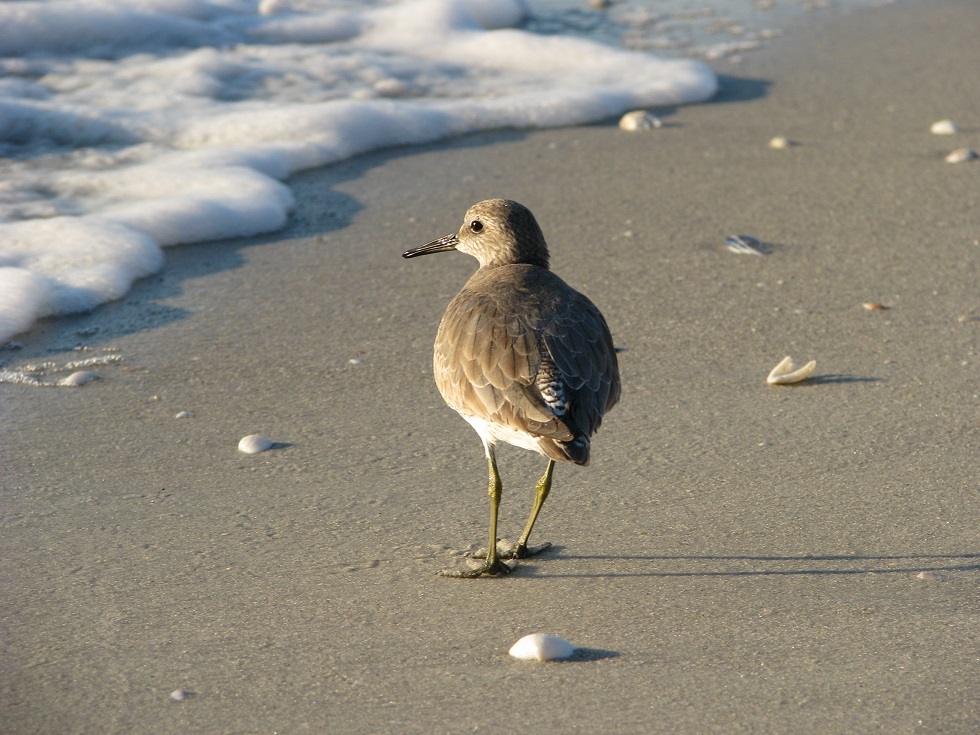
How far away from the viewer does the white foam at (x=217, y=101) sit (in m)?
6.29

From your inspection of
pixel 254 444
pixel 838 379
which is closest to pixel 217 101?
pixel 254 444

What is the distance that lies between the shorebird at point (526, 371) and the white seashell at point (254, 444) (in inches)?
32.0

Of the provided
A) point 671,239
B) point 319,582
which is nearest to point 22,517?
point 319,582

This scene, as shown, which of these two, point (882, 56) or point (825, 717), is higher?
point (882, 56)

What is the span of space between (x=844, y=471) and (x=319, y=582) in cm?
175

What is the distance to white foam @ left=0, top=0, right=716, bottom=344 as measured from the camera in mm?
6293

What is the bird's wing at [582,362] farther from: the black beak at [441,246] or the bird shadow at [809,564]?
the black beak at [441,246]

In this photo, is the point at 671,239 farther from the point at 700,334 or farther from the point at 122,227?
the point at 122,227

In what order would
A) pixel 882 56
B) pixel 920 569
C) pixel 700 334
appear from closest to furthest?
pixel 920 569, pixel 700 334, pixel 882 56

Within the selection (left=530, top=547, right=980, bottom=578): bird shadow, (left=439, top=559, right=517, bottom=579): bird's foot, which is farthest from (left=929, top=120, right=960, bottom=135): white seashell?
(left=439, top=559, right=517, bottom=579): bird's foot

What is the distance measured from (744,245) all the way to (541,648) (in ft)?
11.1

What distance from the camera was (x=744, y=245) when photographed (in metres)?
5.90

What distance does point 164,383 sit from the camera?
477cm

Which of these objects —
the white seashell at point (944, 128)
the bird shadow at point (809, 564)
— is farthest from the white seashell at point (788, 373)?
the white seashell at point (944, 128)
